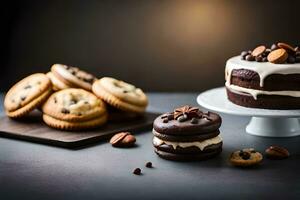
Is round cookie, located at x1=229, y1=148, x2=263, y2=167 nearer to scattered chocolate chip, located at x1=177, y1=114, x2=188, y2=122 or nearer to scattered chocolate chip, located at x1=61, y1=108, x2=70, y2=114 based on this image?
scattered chocolate chip, located at x1=177, y1=114, x2=188, y2=122

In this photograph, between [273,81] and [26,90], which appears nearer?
[273,81]

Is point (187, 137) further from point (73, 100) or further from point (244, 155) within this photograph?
point (73, 100)

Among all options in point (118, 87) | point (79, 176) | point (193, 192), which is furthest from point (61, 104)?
→ point (193, 192)

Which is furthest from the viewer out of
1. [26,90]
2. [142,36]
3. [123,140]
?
[142,36]

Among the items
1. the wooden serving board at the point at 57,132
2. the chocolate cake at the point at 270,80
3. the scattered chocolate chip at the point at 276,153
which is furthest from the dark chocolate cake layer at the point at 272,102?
the wooden serving board at the point at 57,132

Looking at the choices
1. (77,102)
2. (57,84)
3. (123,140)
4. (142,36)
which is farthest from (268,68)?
(142,36)

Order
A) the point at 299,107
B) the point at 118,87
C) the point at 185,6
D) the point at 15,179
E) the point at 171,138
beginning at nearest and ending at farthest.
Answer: the point at 15,179 < the point at 171,138 < the point at 299,107 < the point at 118,87 < the point at 185,6

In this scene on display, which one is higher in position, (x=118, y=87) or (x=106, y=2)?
(x=106, y=2)

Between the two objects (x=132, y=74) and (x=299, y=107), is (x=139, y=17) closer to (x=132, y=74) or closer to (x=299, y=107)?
(x=132, y=74)
